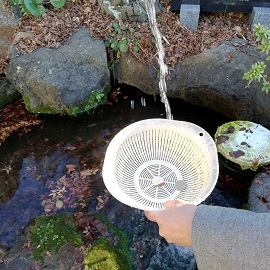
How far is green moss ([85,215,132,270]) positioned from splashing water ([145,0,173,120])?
2601 millimetres

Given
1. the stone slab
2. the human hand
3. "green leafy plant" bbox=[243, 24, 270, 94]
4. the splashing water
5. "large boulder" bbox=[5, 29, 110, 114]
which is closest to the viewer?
the human hand

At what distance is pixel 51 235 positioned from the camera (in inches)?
153

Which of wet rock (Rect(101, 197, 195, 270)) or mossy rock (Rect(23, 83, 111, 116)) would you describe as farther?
mossy rock (Rect(23, 83, 111, 116))

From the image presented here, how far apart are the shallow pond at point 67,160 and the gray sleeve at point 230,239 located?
3191 millimetres

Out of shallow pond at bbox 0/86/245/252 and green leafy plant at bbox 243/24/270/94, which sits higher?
green leafy plant at bbox 243/24/270/94

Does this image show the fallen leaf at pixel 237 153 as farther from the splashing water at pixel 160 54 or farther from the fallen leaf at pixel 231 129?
the splashing water at pixel 160 54

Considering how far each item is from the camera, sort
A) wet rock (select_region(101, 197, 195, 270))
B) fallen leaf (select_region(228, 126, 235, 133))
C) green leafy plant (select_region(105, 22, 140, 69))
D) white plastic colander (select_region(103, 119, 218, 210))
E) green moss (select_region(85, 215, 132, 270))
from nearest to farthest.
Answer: white plastic colander (select_region(103, 119, 218, 210))
green moss (select_region(85, 215, 132, 270))
wet rock (select_region(101, 197, 195, 270))
fallen leaf (select_region(228, 126, 235, 133))
green leafy plant (select_region(105, 22, 140, 69))

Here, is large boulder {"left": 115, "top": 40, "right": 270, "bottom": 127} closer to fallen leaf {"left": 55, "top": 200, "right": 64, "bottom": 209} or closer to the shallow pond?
the shallow pond

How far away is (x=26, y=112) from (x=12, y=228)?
2.42 m

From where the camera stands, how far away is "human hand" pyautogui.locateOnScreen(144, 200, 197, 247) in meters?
1.65

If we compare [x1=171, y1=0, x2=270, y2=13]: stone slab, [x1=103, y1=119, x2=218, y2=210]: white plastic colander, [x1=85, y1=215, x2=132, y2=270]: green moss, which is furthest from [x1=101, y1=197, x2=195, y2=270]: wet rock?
[x1=171, y1=0, x2=270, y2=13]: stone slab

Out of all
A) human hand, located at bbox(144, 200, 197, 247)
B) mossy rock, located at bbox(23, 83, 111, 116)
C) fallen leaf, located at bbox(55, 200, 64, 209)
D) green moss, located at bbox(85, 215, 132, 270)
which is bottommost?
fallen leaf, located at bbox(55, 200, 64, 209)

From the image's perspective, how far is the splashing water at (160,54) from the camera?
19.4 ft

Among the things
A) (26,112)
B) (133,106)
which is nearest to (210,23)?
(133,106)
